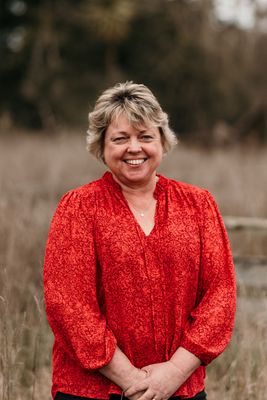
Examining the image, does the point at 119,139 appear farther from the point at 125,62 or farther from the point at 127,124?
the point at 125,62

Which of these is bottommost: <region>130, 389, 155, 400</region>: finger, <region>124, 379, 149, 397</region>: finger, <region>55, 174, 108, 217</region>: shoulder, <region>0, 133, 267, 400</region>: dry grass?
<region>0, 133, 267, 400</region>: dry grass

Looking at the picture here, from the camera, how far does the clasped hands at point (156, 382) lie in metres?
2.11

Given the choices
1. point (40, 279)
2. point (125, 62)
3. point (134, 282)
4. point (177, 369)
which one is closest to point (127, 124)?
point (134, 282)

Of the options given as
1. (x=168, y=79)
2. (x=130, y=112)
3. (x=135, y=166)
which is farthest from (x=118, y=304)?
(x=168, y=79)

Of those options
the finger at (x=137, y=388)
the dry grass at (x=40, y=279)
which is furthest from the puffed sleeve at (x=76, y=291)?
the dry grass at (x=40, y=279)

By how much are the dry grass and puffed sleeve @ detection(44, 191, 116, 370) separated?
36 cm

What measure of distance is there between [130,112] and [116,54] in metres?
20.1

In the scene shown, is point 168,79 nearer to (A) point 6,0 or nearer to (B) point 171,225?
(A) point 6,0

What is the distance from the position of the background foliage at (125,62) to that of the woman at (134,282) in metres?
18.1

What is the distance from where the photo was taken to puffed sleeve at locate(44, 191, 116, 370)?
2.11 meters

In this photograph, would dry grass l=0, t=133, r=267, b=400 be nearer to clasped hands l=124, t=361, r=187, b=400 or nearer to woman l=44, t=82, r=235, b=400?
woman l=44, t=82, r=235, b=400

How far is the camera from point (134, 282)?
7.10ft

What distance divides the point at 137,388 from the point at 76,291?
37cm

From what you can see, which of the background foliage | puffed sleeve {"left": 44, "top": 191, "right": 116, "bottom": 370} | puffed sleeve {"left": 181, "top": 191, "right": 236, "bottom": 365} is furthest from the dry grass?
the background foliage
